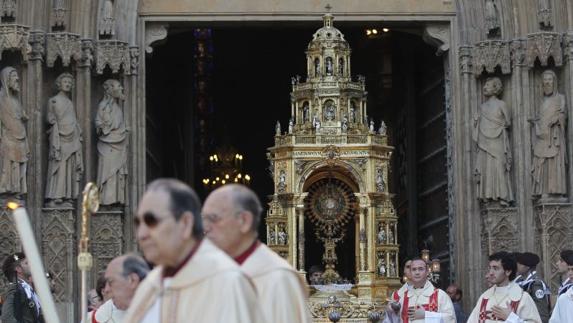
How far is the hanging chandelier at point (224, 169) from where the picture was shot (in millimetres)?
28797

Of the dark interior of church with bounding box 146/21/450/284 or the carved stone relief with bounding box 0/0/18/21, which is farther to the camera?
the dark interior of church with bounding box 146/21/450/284

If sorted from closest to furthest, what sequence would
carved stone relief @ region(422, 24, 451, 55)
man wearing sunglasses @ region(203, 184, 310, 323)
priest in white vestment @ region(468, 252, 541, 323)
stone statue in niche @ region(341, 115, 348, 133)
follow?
man wearing sunglasses @ region(203, 184, 310, 323), priest in white vestment @ region(468, 252, 541, 323), stone statue in niche @ region(341, 115, 348, 133), carved stone relief @ region(422, 24, 451, 55)

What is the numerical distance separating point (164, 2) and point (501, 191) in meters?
5.43

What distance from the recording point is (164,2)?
69.2 ft

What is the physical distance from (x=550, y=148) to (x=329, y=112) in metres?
3.01

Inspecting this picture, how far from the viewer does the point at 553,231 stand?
65.0ft

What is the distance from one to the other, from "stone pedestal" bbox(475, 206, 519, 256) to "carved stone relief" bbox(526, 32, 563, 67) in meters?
2.08

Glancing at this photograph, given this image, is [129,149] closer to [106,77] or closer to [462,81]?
[106,77]

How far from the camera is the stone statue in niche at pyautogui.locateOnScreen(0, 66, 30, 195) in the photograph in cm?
1922

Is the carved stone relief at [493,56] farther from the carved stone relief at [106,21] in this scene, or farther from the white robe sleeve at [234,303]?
the white robe sleeve at [234,303]

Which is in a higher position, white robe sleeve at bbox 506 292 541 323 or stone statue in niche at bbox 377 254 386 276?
stone statue in niche at bbox 377 254 386 276

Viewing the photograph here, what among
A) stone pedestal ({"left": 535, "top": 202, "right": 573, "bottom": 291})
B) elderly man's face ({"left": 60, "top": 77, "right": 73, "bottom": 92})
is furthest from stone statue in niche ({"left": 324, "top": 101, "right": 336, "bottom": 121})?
elderly man's face ({"left": 60, "top": 77, "right": 73, "bottom": 92})

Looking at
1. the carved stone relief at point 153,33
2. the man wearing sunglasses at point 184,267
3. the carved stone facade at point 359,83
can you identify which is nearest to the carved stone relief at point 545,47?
the carved stone facade at point 359,83

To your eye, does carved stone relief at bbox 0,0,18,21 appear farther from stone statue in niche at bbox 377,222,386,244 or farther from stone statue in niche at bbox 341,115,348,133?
stone statue in niche at bbox 377,222,386,244
